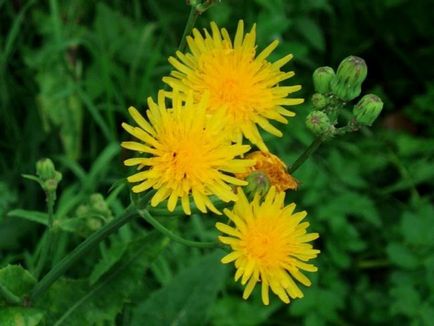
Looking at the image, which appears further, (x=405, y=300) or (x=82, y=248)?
(x=405, y=300)

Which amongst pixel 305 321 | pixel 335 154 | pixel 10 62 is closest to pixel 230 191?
pixel 305 321

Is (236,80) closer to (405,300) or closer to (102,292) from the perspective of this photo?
(102,292)

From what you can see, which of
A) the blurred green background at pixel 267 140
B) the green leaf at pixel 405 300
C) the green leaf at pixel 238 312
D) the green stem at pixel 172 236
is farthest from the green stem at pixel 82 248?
the green leaf at pixel 405 300

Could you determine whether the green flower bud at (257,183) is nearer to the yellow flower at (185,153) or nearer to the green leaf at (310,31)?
the yellow flower at (185,153)

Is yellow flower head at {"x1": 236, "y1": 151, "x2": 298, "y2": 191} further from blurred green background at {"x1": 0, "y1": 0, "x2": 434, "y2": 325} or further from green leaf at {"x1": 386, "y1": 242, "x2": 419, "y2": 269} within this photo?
green leaf at {"x1": 386, "y1": 242, "x2": 419, "y2": 269}

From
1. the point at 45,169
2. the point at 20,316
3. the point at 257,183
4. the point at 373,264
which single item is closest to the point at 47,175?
the point at 45,169

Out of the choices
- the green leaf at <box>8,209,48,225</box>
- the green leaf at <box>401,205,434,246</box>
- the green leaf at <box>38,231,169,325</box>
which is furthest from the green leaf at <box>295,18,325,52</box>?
the green leaf at <box>8,209,48,225</box>
